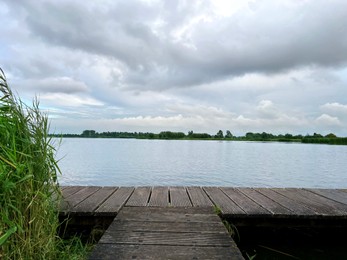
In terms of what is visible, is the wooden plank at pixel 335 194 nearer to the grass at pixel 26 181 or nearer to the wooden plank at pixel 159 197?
the wooden plank at pixel 159 197

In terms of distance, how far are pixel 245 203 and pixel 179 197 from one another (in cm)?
107

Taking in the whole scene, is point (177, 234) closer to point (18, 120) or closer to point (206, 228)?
point (206, 228)

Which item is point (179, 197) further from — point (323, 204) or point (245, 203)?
point (323, 204)

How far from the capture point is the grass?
6.64ft

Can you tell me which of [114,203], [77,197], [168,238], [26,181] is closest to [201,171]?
[77,197]

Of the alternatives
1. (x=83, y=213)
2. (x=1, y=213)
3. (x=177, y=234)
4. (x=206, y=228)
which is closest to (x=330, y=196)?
(x=206, y=228)

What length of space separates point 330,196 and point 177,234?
353cm

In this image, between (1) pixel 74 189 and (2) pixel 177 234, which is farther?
(1) pixel 74 189

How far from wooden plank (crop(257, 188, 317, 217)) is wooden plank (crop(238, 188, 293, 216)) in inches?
3.5

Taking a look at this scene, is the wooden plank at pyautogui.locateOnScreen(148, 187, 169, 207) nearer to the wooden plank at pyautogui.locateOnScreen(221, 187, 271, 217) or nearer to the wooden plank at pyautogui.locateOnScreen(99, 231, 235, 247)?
the wooden plank at pyautogui.locateOnScreen(221, 187, 271, 217)

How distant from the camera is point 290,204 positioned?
3.95m

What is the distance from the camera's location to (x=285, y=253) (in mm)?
3686

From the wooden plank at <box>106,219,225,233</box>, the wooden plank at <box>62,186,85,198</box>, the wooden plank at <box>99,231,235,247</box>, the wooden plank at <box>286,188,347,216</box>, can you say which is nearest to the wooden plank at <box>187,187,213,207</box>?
the wooden plank at <box>106,219,225,233</box>

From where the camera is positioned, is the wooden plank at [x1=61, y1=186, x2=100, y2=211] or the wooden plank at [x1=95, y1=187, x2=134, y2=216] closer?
the wooden plank at [x1=95, y1=187, x2=134, y2=216]
